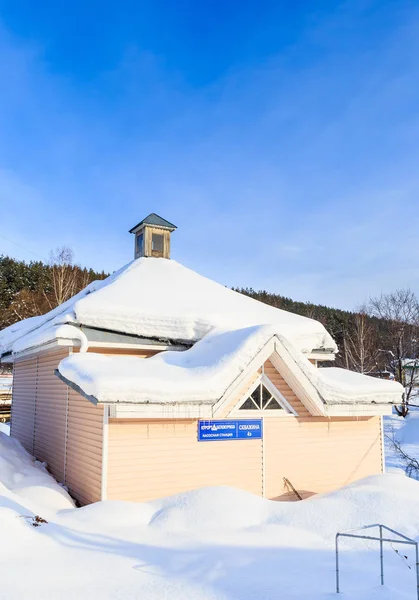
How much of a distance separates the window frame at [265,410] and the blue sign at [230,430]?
0.17 meters

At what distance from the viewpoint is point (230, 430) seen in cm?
1084

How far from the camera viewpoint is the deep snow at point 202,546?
574 cm

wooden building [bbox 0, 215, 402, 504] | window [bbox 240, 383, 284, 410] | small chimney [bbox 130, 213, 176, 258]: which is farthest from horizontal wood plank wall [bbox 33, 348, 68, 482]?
small chimney [bbox 130, 213, 176, 258]

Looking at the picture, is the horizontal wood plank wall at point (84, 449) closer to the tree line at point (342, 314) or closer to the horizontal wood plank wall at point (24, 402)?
the horizontal wood plank wall at point (24, 402)

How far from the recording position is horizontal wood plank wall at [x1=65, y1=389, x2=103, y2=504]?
994cm

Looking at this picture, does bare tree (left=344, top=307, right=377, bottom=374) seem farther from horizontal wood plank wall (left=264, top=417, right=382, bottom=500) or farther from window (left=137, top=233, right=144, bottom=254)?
horizontal wood plank wall (left=264, top=417, right=382, bottom=500)

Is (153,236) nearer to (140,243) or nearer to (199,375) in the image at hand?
(140,243)

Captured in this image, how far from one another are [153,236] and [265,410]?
8880 mm

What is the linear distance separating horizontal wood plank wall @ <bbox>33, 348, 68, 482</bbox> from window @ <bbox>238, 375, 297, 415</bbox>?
4862 millimetres

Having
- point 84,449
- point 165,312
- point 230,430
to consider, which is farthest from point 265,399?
point 84,449

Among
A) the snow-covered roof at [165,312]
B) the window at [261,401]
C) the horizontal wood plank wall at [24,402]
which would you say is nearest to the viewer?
the window at [261,401]

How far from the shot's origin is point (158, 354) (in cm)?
1227

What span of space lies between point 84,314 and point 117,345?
1.14 m

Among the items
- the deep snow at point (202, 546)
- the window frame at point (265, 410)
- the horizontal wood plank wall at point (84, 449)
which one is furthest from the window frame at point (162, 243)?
the deep snow at point (202, 546)
